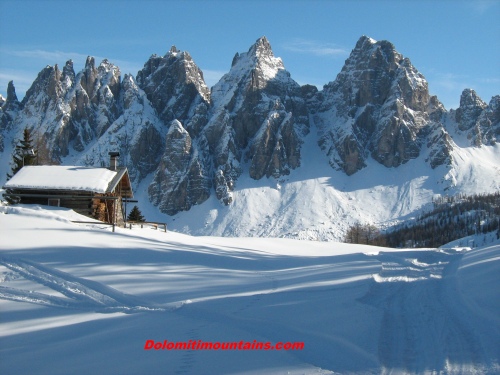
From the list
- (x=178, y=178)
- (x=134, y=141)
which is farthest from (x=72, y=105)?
(x=178, y=178)

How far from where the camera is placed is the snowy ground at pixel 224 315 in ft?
25.6

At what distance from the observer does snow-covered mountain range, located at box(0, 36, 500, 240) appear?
135 meters

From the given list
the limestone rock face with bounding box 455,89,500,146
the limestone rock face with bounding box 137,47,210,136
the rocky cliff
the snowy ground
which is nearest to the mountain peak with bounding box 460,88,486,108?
the limestone rock face with bounding box 455,89,500,146

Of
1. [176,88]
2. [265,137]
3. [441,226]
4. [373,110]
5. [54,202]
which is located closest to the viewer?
[54,202]

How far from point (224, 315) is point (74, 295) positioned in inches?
170

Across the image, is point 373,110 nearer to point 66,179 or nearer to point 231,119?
point 231,119

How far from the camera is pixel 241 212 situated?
12888cm

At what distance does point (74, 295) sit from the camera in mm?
12148

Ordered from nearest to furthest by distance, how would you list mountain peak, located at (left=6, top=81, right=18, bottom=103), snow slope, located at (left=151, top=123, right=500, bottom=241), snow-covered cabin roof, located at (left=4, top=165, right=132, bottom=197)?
snow-covered cabin roof, located at (left=4, top=165, right=132, bottom=197) < snow slope, located at (left=151, top=123, right=500, bottom=241) < mountain peak, located at (left=6, top=81, right=18, bottom=103)

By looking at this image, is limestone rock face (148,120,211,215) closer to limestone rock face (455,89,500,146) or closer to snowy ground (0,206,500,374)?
limestone rock face (455,89,500,146)

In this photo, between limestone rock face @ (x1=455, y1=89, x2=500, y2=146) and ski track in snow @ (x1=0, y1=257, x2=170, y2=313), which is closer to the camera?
ski track in snow @ (x1=0, y1=257, x2=170, y2=313)

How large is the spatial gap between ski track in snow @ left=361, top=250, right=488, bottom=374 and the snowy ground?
30 millimetres

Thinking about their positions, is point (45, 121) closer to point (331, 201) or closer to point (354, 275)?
point (331, 201)

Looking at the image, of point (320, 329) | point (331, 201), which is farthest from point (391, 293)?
point (331, 201)
